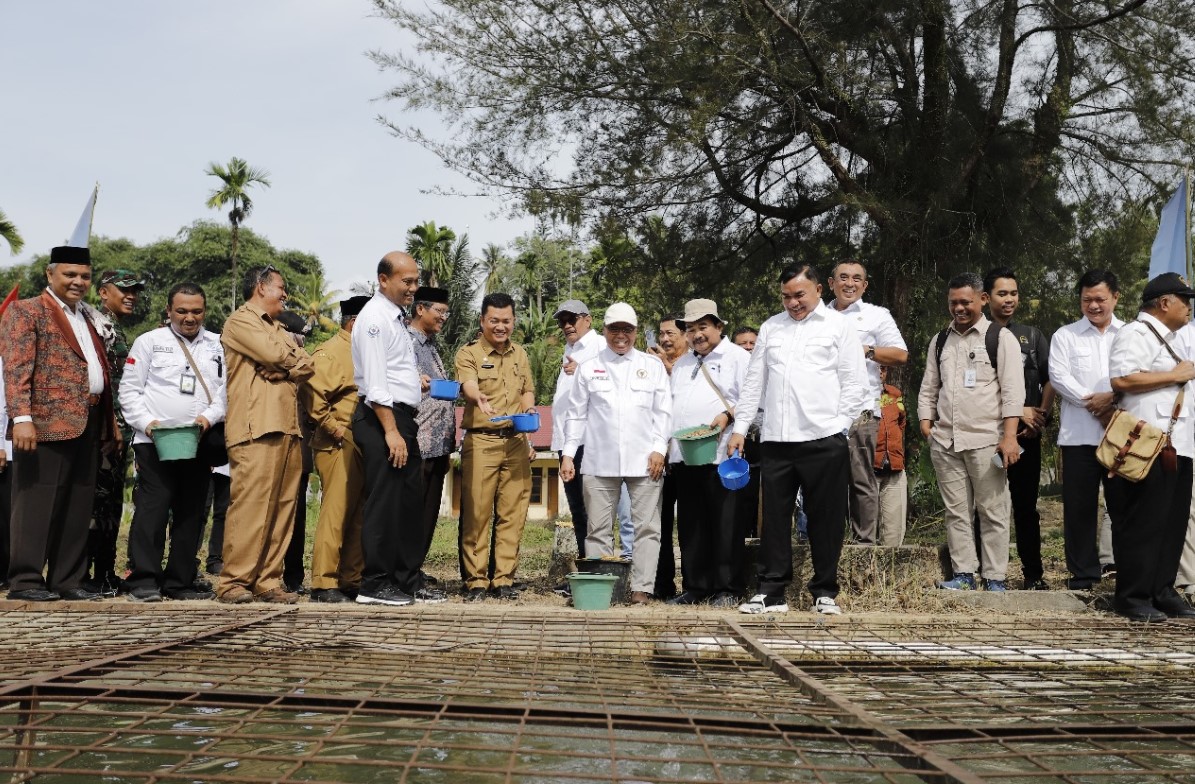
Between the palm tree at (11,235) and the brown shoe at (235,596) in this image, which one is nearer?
the brown shoe at (235,596)

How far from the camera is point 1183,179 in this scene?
29.1 feet

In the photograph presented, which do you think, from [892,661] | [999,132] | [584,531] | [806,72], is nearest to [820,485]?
[892,661]

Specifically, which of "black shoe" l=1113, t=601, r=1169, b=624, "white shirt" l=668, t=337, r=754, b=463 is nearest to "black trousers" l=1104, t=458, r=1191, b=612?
"black shoe" l=1113, t=601, r=1169, b=624

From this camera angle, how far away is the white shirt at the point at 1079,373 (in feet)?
18.8

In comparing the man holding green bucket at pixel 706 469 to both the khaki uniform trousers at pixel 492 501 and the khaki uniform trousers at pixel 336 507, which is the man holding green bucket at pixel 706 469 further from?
the khaki uniform trousers at pixel 336 507

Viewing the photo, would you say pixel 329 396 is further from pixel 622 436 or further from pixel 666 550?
pixel 666 550

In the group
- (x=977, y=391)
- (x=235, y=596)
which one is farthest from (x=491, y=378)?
(x=977, y=391)

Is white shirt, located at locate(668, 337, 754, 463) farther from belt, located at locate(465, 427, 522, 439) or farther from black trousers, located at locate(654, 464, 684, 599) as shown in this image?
belt, located at locate(465, 427, 522, 439)

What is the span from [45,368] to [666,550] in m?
3.64

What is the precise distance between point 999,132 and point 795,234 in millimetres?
2386

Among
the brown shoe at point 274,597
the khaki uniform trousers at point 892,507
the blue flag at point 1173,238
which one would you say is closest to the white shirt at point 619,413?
the khaki uniform trousers at point 892,507

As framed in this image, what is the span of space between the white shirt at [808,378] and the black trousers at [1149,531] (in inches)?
53.1

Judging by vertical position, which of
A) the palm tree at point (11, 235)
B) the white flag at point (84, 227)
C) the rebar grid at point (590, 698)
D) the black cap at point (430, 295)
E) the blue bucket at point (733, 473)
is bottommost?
the rebar grid at point (590, 698)

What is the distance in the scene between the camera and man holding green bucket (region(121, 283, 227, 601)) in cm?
564
